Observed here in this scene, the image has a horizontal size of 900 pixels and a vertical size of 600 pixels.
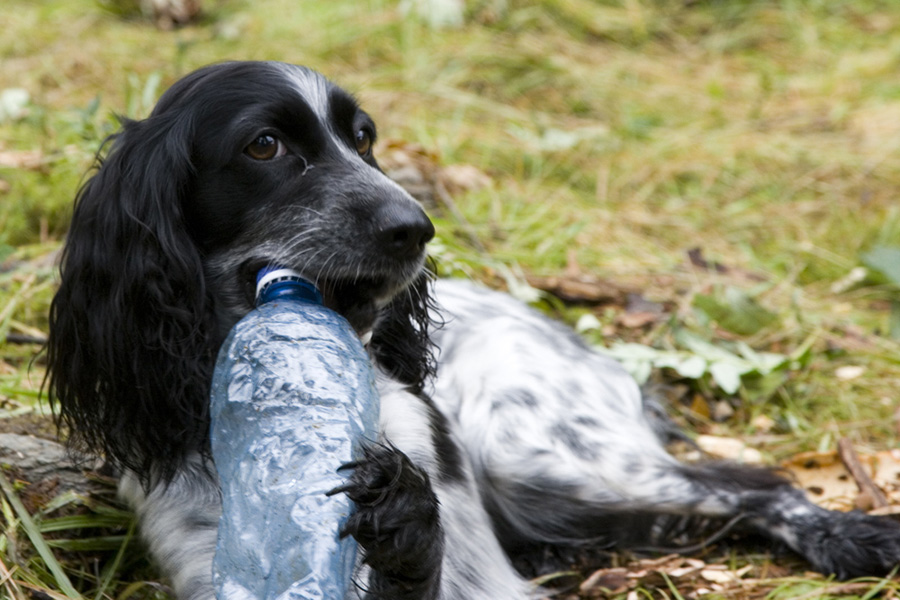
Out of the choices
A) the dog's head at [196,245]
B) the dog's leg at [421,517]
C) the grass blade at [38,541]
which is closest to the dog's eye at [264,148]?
the dog's head at [196,245]

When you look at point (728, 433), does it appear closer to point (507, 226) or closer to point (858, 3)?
point (507, 226)

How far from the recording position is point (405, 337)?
2.88 meters

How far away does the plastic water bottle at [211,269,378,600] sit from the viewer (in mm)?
1907

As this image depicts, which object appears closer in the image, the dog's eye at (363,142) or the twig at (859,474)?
the dog's eye at (363,142)

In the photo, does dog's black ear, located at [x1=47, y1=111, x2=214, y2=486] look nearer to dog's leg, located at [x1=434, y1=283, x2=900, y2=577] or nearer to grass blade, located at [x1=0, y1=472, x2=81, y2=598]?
grass blade, located at [x1=0, y1=472, x2=81, y2=598]

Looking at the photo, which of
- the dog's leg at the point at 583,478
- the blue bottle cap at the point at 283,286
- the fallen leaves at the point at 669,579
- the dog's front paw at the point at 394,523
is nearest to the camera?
the dog's front paw at the point at 394,523

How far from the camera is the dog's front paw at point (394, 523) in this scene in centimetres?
201

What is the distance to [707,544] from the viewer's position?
10.8 feet

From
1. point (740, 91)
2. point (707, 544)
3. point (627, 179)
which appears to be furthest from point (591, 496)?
point (740, 91)

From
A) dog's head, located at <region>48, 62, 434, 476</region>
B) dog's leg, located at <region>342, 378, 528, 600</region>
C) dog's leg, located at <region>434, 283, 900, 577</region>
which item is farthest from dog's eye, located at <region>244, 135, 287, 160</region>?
dog's leg, located at <region>434, 283, 900, 577</region>

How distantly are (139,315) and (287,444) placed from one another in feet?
2.12

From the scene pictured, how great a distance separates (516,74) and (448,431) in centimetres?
474

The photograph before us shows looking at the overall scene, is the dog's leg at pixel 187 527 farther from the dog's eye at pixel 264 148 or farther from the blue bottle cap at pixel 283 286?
the dog's eye at pixel 264 148

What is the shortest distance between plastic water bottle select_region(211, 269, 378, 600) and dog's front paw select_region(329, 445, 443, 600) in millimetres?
34
